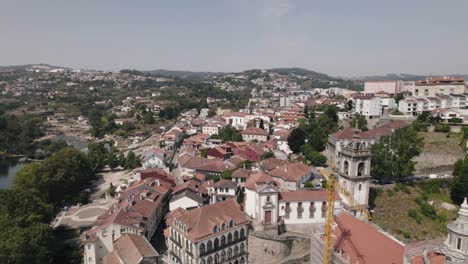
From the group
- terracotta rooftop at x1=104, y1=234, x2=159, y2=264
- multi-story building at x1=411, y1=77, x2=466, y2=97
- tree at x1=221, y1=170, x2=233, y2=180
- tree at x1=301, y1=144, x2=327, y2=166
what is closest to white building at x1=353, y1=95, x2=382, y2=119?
multi-story building at x1=411, y1=77, x2=466, y2=97

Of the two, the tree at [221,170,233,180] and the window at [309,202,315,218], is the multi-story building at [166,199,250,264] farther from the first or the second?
the tree at [221,170,233,180]

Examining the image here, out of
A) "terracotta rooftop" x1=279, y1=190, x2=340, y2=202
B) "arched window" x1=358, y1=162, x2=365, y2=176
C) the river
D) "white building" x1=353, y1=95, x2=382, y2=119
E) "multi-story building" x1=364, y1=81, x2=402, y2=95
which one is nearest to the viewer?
"arched window" x1=358, y1=162, x2=365, y2=176

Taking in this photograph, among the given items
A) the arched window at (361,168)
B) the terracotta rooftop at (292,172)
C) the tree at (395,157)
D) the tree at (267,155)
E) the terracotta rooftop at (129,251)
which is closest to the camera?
the terracotta rooftop at (129,251)

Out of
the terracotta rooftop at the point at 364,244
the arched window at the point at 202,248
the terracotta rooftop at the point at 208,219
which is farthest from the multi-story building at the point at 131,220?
the terracotta rooftop at the point at 364,244

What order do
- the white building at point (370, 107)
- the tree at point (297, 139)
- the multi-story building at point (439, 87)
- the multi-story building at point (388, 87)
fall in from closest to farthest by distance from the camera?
1. the tree at point (297, 139)
2. the white building at point (370, 107)
3. the multi-story building at point (439, 87)
4. the multi-story building at point (388, 87)

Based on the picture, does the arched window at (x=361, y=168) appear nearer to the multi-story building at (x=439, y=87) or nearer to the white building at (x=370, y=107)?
the white building at (x=370, y=107)

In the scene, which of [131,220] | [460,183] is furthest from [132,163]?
[460,183]
